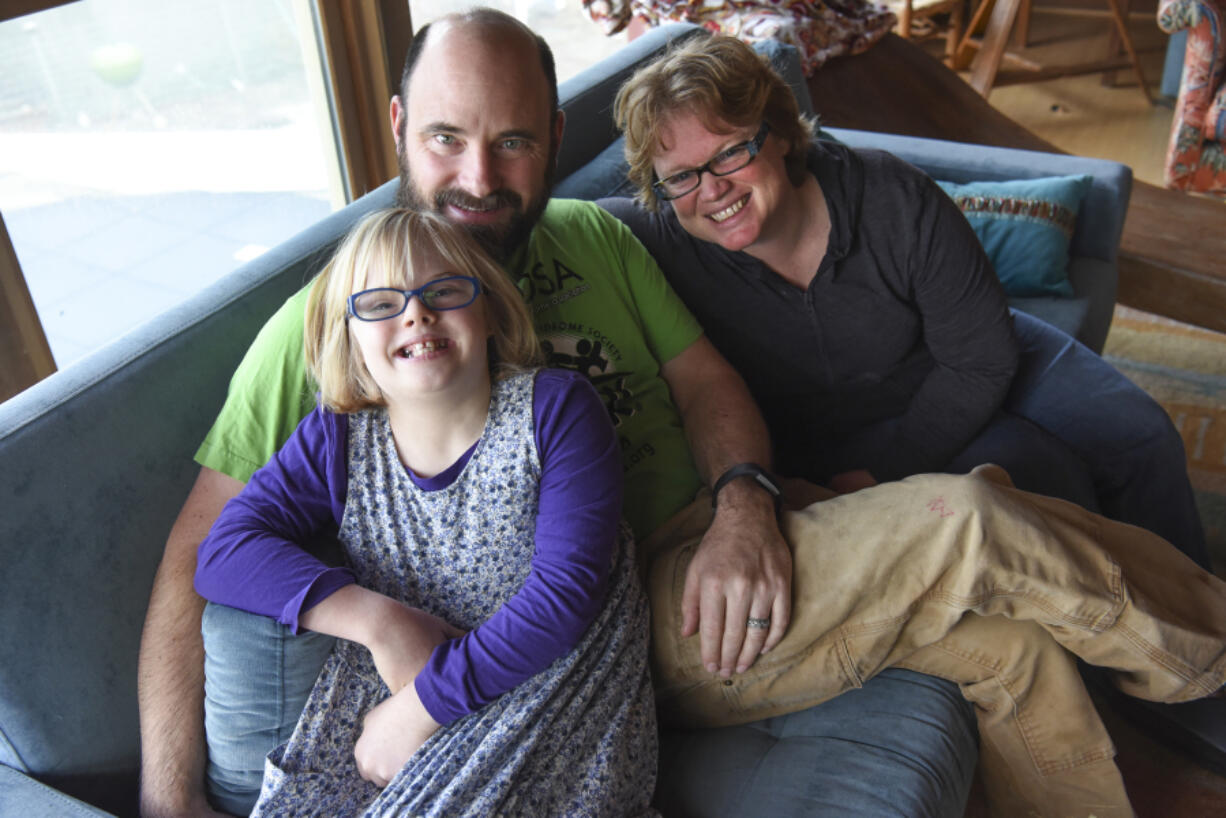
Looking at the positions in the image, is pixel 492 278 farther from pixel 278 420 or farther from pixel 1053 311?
pixel 1053 311

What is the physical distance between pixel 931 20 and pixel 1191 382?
3.43 metres

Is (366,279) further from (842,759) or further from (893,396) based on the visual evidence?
(893,396)

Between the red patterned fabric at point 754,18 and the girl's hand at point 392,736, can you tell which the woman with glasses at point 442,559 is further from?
the red patterned fabric at point 754,18

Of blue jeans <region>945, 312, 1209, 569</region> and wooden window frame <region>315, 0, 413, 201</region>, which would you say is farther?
wooden window frame <region>315, 0, 413, 201</region>

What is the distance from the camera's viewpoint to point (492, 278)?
→ 1271 mm

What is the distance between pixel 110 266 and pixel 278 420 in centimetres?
132

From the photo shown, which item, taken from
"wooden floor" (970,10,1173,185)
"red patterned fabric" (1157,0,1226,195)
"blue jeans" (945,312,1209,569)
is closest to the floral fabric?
"blue jeans" (945,312,1209,569)

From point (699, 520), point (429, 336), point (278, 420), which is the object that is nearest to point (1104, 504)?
point (699, 520)

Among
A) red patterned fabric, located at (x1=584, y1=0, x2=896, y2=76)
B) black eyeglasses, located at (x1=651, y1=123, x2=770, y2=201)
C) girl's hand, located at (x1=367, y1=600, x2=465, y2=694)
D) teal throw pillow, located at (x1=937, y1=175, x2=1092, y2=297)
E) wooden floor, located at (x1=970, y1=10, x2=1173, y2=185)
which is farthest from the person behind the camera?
wooden floor, located at (x1=970, y1=10, x2=1173, y2=185)

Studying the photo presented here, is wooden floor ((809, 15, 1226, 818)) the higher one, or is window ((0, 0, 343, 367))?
window ((0, 0, 343, 367))

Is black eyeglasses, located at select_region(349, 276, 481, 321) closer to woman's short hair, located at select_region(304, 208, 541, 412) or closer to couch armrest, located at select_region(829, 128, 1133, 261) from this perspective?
woman's short hair, located at select_region(304, 208, 541, 412)

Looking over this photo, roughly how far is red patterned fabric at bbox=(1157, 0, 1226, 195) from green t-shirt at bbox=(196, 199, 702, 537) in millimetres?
2995

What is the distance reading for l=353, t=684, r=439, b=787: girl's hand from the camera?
112cm

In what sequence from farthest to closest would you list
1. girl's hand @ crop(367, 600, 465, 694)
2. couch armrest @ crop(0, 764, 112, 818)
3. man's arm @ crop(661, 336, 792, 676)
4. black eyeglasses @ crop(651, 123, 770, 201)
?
black eyeglasses @ crop(651, 123, 770, 201) → man's arm @ crop(661, 336, 792, 676) → girl's hand @ crop(367, 600, 465, 694) → couch armrest @ crop(0, 764, 112, 818)
